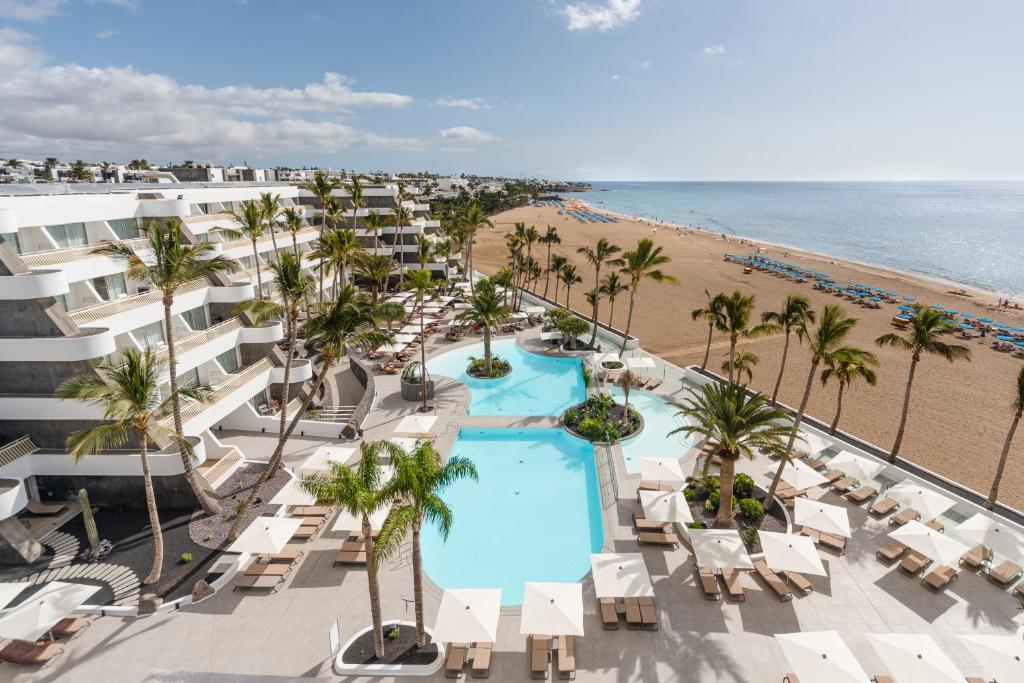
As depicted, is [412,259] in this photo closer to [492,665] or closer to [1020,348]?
[492,665]

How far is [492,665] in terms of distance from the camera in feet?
51.1

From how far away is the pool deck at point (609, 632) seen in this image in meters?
15.2

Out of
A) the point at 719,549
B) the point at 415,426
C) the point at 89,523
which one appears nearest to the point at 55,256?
the point at 89,523

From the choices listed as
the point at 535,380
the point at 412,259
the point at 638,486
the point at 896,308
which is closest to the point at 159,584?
the point at 638,486

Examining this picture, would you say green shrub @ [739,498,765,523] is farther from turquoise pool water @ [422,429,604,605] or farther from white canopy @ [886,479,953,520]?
turquoise pool water @ [422,429,604,605]

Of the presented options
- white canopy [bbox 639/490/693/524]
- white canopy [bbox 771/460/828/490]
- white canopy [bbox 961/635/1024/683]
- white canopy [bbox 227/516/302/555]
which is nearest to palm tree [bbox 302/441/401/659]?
white canopy [bbox 227/516/302/555]

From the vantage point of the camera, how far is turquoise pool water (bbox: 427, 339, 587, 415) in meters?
35.2

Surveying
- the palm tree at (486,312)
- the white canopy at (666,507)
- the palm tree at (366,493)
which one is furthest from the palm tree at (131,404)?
the palm tree at (486,312)

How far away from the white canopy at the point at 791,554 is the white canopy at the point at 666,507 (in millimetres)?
2915

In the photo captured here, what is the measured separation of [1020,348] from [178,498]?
72.3 m

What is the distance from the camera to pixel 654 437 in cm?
3030

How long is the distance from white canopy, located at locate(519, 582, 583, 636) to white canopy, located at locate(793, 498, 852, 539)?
10694 mm

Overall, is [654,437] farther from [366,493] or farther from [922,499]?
[366,493]

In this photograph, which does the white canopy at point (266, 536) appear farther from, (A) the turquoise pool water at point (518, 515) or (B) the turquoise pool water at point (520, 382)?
(B) the turquoise pool water at point (520, 382)
